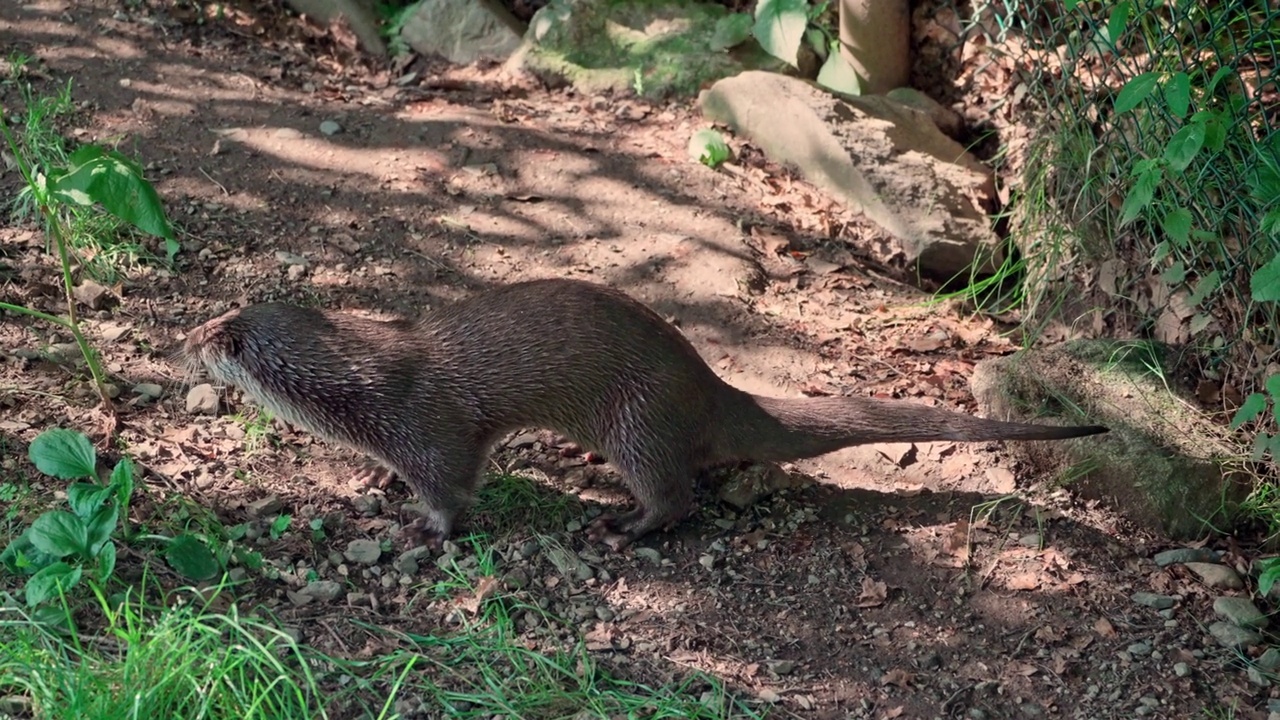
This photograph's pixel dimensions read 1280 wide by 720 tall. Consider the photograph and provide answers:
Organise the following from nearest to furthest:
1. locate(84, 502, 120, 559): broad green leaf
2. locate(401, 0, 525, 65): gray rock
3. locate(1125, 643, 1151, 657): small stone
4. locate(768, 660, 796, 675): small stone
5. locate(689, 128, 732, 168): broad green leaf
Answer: locate(84, 502, 120, 559): broad green leaf, locate(768, 660, 796, 675): small stone, locate(1125, 643, 1151, 657): small stone, locate(689, 128, 732, 168): broad green leaf, locate(401, 0, 525, 65): gray rock

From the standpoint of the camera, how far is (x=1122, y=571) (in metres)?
3.00

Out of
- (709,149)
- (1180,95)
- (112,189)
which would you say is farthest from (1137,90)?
(112,189)

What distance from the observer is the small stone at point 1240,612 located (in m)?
2.82

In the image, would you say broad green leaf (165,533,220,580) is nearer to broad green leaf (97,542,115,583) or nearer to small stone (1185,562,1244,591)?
broad green leaf (97,542,115,583)

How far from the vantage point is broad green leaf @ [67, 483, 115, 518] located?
2.43 meters

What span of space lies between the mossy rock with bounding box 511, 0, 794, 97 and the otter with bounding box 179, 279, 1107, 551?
6.45 ft

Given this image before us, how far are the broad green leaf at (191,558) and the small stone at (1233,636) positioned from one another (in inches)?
88.7

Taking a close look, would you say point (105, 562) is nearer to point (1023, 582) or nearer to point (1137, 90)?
point (1023, 582)

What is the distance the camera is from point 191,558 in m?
2.55

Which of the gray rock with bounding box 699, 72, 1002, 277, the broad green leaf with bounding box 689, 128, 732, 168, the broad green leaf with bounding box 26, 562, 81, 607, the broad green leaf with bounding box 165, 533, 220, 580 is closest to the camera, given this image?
the broad green leaf with bounding box 26, 562, 81, 607

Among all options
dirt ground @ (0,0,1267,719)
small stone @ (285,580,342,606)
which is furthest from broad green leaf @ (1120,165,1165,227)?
small stone @ (285,580,342,606)

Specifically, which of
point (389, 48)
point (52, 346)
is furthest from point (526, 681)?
point (389, 48)

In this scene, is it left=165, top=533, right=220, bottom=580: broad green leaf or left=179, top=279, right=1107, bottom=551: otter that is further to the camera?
left=179, top=279, right=1107, bottom=551: otter

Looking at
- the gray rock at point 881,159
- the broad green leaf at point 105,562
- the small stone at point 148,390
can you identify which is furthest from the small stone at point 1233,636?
the small stone at point 148,390
